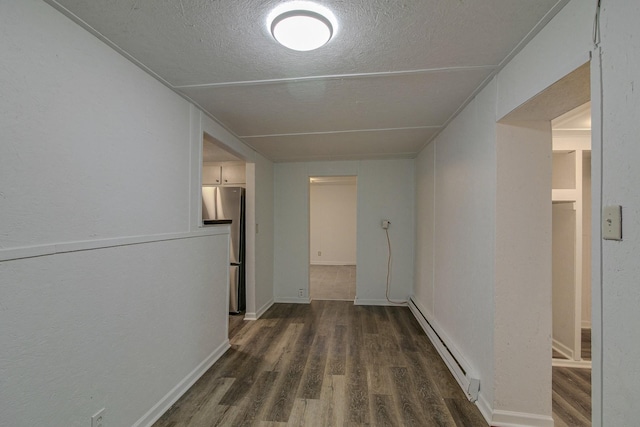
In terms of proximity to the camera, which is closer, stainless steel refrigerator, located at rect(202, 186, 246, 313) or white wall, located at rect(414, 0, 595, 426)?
white wall, located at rect(414, 0, 595, 426)

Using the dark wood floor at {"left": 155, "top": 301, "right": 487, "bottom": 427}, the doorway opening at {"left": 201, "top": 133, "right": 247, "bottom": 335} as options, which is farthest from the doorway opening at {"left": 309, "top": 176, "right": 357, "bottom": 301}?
the dark wood floor at {"left": 155, "top": 301, "right": 487, "bottom": 427}

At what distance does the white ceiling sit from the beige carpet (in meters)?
3.11

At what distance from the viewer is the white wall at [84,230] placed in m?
1.00

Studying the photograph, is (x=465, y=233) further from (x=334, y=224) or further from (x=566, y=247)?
(x=334, y=224)

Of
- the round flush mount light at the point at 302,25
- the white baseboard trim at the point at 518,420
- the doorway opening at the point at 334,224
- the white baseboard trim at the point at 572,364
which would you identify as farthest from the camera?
the doorway opening at the point at 334,224

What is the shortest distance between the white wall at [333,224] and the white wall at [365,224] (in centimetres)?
321

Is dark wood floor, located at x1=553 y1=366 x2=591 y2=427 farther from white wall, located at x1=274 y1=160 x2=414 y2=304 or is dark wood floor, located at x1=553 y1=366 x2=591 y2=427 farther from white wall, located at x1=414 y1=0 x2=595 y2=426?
white wall, located at x1=274 y1=160 x2=414 y2=304

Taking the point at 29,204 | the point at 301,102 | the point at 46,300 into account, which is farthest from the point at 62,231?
the point at 301,102

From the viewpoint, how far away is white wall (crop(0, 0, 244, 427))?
1003 millimetres

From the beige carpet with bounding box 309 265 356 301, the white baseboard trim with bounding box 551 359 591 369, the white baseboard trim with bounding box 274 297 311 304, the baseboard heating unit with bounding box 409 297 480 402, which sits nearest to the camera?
the baseboard heating unit with bounding box 409 297 480 402

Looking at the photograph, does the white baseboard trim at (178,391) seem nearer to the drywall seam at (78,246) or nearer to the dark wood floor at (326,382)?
the dark wood floor at (326,382)

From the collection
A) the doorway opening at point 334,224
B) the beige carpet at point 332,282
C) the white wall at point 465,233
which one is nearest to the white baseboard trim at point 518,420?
the white wall at point 465,233

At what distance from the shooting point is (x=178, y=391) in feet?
6.26

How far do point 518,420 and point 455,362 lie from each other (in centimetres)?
57
